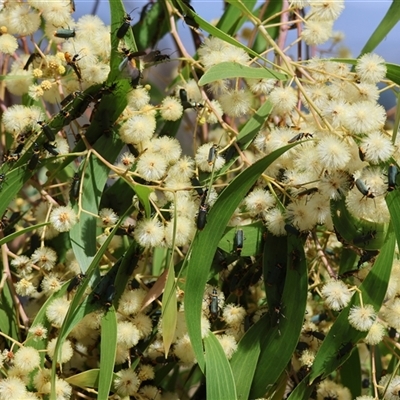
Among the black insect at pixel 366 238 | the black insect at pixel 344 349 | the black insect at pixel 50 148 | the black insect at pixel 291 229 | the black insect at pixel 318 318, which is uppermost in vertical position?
the black insect at pixel 50 148

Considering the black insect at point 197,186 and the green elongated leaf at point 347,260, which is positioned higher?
the black insect at point 197,186

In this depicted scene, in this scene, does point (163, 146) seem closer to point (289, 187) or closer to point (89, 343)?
point (289, 187)

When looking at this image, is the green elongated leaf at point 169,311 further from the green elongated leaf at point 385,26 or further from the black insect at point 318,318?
the green elongated leaf at point 385,26

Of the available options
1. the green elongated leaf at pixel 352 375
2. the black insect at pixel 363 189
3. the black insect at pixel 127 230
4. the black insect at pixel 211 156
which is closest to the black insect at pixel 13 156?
the black insect at pixel 127 230

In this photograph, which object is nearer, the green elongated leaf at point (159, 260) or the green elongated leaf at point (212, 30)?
the green elongated leaf at point (212, 30)

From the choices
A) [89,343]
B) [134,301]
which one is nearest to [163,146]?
[134,301]

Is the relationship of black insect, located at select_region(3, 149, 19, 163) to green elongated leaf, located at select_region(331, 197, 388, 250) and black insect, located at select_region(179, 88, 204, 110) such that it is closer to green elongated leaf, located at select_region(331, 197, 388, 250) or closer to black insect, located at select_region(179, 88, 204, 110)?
black insect, located at select_region(179, 88, 204, 110)

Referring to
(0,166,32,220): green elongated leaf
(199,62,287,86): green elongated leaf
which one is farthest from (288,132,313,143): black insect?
(0,166,32,220): green elongated leaf

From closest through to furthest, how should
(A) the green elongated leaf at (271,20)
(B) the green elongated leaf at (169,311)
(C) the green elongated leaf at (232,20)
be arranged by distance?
(B) the green elongated leaf at (169,311)
(C) the green elongated leaf at (232,20)
(A) the green elongated leaf at (271,20)
